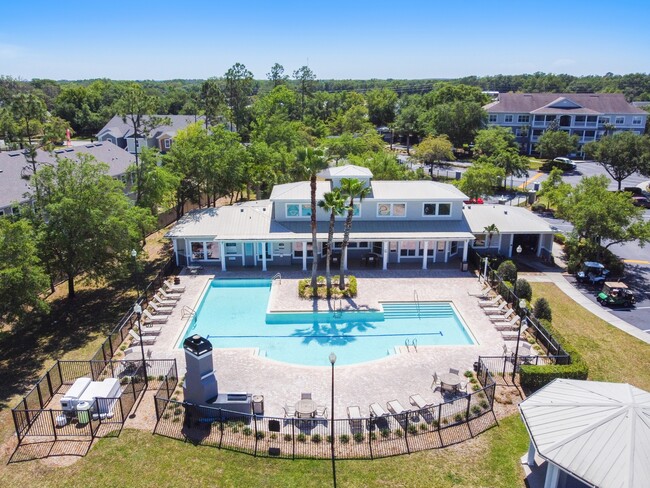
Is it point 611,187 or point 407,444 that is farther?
point 611,187

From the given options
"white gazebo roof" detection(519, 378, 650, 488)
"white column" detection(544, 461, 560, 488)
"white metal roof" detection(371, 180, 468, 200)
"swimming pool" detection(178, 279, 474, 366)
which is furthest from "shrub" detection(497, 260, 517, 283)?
"white column" detection(544, 461, 560, 488)

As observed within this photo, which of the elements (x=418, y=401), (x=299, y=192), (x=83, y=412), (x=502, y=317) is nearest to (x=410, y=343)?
(x=502, y=317)

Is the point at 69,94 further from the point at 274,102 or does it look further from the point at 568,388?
the point at 568,388

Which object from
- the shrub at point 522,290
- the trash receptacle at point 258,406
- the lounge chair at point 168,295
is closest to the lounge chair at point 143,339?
the lounge chair at point 168,295

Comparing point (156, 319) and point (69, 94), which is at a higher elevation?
point (69, 94)

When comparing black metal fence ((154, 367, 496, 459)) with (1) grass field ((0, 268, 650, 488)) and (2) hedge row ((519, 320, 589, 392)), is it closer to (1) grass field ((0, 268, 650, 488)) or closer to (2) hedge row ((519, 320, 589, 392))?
(1) grass field ((0, 268, 650, 488))

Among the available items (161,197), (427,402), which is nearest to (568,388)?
(427,402)

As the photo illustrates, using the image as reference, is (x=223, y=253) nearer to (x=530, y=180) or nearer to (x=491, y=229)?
(x=491, y=229)
